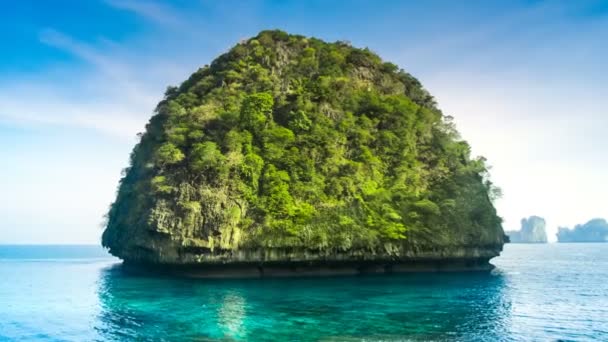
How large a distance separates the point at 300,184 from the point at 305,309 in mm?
19136

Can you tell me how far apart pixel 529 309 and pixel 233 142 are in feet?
94.7

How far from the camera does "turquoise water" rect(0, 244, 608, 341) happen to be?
1886 cm

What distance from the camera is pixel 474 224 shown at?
44562 mm

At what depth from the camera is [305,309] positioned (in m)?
24.0

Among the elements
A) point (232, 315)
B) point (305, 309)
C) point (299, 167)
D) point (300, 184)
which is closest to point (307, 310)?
point (305, 309)

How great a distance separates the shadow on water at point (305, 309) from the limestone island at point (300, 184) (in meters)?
3.68

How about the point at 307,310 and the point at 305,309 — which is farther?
the point at 305,309

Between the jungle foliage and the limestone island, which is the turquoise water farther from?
the jungle foliage

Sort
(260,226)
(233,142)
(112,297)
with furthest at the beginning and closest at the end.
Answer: (233,142) < (260,226) < (112,297)

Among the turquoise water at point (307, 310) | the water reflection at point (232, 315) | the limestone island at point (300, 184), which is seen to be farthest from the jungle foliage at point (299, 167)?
the water reflection at point (232, 315)

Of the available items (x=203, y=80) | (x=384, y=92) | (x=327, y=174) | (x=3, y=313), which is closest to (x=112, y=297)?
(x=3, y=313)

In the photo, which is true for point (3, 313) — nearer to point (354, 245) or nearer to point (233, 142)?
point (233, 142)

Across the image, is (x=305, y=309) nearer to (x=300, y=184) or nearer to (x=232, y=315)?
(x=232, y=315)

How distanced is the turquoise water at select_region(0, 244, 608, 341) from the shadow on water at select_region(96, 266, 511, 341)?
6cm
